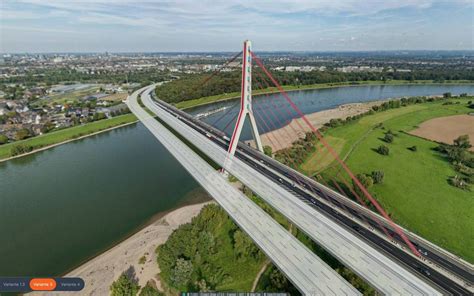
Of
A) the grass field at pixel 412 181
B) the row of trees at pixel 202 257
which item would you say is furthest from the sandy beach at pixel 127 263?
the grass field at pixel 412 181

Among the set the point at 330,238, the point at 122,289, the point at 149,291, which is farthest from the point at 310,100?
the point at 122,289

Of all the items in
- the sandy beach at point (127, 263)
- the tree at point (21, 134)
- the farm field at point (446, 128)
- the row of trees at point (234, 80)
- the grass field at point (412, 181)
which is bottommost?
the sandy beach at point (127, 263)

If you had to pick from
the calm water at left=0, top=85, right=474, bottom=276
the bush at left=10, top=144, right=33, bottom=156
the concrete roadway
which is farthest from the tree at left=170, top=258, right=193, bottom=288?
the bush at left=10, top=144, right=33, bottom=156

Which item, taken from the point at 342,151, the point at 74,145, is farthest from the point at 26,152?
the point at 342,151

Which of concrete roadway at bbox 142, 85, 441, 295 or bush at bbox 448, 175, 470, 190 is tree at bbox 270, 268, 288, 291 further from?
bush at bbox 448, 175, 470, 190

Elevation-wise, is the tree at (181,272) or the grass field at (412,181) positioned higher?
the grass field at (412,181)

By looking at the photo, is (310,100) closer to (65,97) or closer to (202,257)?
(202,257)

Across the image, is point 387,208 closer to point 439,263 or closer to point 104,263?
point 439,263

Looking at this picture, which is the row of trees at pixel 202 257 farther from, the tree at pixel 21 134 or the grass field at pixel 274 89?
the grass field at pixel 274 89
